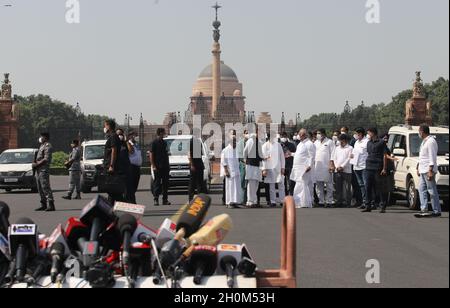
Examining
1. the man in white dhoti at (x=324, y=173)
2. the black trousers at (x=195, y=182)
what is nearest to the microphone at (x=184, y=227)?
the black trousers at (x=195, y=182)

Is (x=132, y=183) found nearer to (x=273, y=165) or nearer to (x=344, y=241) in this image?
(x=273, y=165)

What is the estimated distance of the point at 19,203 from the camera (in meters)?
22.3

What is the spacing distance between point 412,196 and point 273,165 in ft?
11.0

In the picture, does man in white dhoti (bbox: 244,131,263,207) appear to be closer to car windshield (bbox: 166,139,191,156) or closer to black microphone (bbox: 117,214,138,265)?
car windshield (bbox: 166,139,191,156)

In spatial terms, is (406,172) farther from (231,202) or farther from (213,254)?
(213,254)

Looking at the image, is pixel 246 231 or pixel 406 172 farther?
pixel 406 172

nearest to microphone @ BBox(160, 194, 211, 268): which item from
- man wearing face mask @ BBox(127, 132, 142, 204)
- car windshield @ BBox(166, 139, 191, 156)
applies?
man wearing face mask @ BBox(127, 132, 142, 204)

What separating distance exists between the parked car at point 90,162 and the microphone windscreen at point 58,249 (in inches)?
827

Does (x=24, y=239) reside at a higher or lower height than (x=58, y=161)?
higher

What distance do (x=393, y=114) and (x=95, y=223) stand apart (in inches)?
4679

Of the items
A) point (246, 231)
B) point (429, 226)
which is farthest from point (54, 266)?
point (429, 226)

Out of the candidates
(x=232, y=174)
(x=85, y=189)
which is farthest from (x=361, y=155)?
(x=85, y=189)

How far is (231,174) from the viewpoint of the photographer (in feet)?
67.2
